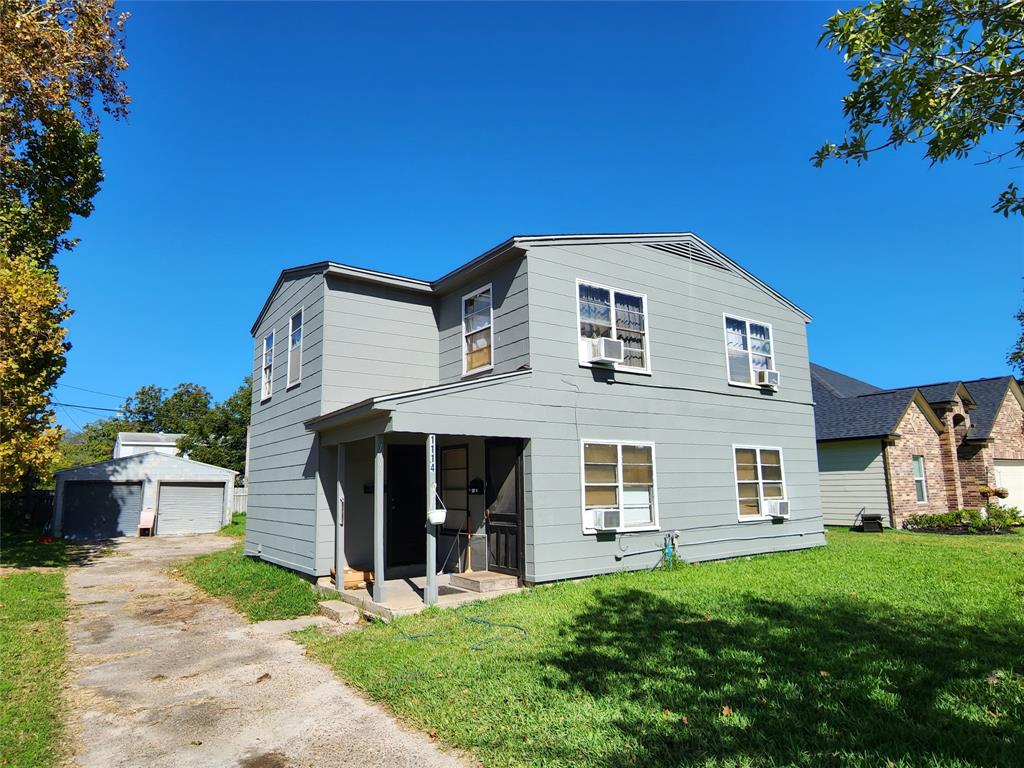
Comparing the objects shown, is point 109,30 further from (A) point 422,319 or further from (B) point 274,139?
(A) point 422,319

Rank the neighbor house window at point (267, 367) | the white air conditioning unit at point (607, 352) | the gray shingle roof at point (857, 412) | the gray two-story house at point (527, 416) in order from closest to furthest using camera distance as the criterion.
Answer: the gray two-story house at point (527, 416) < the white air conditioning unit at point (607, 352) < the neighbor house window at point (267, 367) < the gray shingle roof at point (857, 412)

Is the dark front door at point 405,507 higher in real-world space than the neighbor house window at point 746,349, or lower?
lower

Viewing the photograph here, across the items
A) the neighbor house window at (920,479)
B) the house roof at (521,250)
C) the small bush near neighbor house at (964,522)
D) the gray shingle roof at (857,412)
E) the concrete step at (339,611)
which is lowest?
the concrete step at (339,611)

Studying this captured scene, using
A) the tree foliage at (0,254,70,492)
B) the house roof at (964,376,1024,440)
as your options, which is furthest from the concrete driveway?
the house roof at (964,376,1024,440)

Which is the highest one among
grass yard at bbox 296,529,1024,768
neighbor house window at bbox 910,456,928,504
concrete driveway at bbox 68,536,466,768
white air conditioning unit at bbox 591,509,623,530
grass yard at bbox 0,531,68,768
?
neighbor house window at bbox 910,456,928,504

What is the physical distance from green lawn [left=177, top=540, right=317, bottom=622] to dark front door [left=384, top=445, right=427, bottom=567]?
1606 mm

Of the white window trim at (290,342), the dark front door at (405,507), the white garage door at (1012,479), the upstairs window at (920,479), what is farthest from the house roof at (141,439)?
the white garage door at (1012,479)

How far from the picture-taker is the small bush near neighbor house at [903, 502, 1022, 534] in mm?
16219

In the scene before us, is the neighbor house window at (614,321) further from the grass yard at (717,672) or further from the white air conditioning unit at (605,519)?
the grass yard at (717,672)

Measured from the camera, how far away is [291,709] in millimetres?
5035

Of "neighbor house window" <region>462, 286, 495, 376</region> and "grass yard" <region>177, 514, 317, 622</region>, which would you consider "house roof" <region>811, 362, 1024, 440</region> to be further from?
"grass yard" <region>177, 514, 317, 622</region>

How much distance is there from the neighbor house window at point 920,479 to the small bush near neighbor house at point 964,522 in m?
1.04

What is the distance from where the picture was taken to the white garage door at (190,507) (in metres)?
24.4

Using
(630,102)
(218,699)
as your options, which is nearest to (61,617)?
(218,699)
